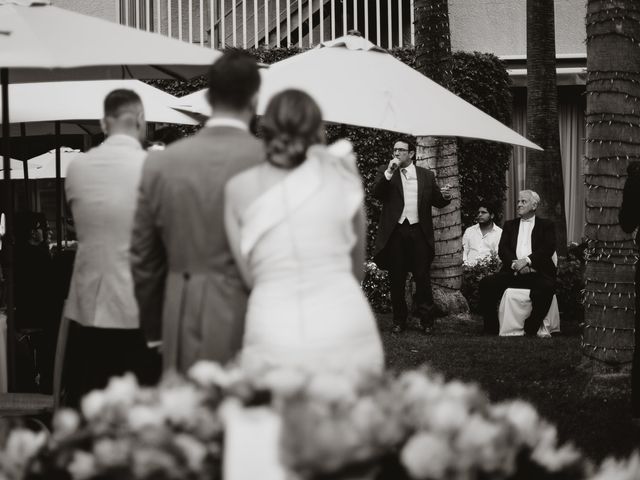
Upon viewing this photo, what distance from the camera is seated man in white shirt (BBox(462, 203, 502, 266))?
15.8 m

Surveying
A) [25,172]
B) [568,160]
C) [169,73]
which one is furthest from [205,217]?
[568,160]

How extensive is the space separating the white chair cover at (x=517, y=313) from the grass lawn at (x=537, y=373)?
23cm

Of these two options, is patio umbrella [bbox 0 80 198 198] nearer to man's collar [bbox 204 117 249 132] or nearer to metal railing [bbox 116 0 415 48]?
man's collar [bbox 204 117 249 132]

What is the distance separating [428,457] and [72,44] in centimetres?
309

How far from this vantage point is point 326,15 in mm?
19203

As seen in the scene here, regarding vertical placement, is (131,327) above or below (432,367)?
above

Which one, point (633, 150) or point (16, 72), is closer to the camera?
point (16, 72)

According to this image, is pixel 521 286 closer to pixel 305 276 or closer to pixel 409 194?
pixel 409 194

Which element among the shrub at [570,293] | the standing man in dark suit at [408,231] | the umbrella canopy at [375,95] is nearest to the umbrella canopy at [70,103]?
the umbrella canopy at [375,95]

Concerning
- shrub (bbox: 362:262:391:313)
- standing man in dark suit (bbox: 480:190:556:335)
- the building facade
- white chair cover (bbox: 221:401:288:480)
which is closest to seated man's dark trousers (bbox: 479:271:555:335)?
standing man in dark suit (bbox: 480:190:556:335)

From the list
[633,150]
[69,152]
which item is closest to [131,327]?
[633,150]

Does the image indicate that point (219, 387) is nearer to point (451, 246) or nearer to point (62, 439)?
A: point (62, 439)

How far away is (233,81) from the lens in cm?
472

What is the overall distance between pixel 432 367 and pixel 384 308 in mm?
4626
